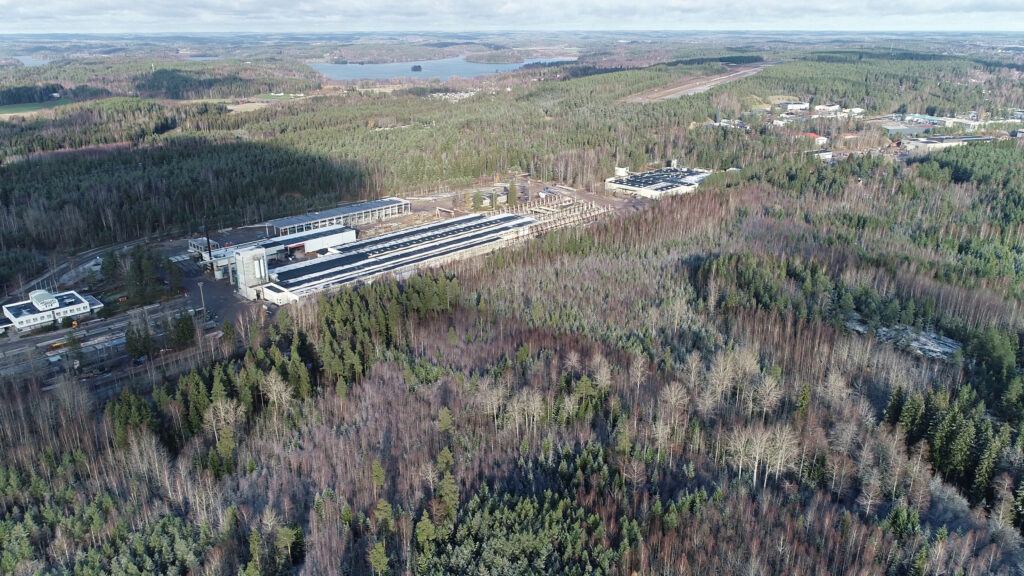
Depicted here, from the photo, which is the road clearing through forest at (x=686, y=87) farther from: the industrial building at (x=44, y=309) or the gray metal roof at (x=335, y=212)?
the industrial building at (x=44, y=309)

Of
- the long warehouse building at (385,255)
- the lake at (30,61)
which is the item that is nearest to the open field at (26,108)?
the long warehouse building at (385,255)

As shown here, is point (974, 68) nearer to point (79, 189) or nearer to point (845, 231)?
point (845, 231)

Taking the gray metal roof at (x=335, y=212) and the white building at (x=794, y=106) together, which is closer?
the gray metal roof at (x=335, y=212)

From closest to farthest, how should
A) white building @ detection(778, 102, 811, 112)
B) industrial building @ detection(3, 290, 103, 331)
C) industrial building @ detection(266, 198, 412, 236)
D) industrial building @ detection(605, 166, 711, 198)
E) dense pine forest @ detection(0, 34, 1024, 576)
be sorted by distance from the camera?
dense pine forest @ detection(0, 34, 1024, 576) < industrial building @ detection(3, 290, 103, 331) < industrial building @ detection(266, 198, 412, 236) < industrial building @ detection(605, 166, 711, 198) < white building @ detection(778, 102, 811, 112)

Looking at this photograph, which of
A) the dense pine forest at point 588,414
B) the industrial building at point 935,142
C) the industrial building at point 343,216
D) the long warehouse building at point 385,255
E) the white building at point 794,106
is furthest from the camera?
the white building at point 794,106

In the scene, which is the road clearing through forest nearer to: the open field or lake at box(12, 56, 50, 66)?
the open field

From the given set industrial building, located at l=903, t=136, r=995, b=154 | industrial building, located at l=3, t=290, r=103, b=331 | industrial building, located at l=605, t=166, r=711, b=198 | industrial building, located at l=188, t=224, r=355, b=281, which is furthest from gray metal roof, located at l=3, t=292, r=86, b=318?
industrial building, located at l=903, t=136, r=995, b=154
